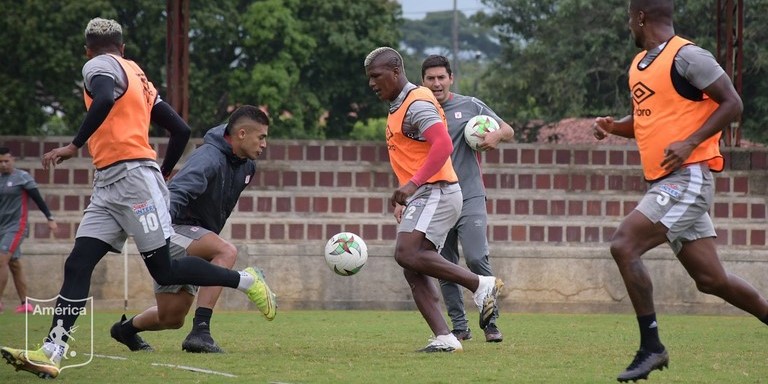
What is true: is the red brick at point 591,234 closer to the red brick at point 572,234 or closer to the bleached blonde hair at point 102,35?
the red brick at point 572,234

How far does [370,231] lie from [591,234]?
121 inches

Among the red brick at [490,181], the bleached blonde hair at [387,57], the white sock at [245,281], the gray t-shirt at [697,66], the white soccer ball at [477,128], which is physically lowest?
the white sock at [245,281]

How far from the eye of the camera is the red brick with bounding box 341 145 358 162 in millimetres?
20750

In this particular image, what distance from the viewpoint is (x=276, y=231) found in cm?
1888

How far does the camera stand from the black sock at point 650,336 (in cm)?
776

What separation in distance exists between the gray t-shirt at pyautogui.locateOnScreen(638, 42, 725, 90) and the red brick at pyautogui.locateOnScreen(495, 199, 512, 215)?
11712 mm

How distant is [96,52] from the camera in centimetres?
859

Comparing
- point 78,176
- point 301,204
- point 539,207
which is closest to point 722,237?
point 539,207

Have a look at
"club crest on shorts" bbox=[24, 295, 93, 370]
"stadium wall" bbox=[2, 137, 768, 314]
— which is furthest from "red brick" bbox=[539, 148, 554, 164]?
"club crest on shorts" bbox=[24, 295, 93, 370]

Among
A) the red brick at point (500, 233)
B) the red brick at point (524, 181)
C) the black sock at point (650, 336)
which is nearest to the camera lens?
the black sock at point (650, 336)

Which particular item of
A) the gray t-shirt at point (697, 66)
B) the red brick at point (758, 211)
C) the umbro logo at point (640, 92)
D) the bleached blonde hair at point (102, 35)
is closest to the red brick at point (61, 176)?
the red brick at point (758, 211)

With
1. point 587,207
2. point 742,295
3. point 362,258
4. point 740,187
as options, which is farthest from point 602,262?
point 742,295

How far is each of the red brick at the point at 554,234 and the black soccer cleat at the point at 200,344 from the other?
9.88 metres

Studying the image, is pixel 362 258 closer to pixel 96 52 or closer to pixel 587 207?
pixel 96 52
